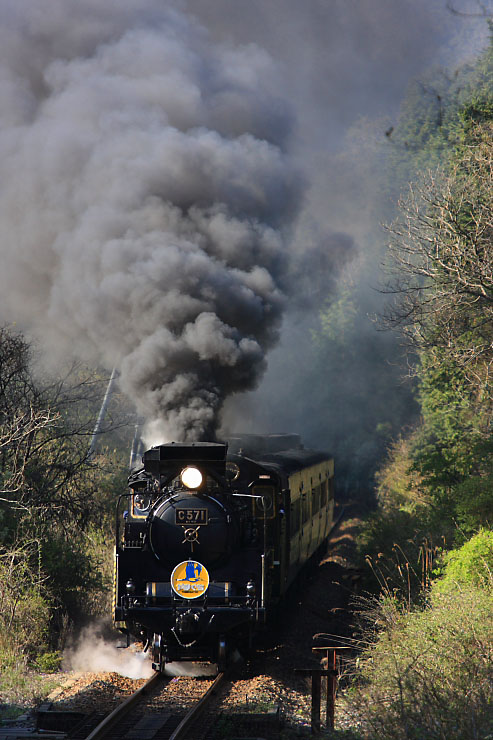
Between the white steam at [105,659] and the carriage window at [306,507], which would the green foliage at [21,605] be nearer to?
the white steam at [105,659]

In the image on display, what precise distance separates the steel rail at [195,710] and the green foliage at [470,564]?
298cm

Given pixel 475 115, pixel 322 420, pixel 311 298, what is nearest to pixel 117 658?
pixel 475 115

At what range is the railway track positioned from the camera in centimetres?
615

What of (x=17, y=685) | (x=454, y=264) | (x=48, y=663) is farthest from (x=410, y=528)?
(x=17, y=685)

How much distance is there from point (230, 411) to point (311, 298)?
786 inches

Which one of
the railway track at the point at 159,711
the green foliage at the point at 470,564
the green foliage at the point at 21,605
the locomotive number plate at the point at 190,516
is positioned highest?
the locomotive number plate at the point at 190,516

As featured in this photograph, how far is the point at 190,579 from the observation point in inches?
297

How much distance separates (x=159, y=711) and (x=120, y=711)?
45cm

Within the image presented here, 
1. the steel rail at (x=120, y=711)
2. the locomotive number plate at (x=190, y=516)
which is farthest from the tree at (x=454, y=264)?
the steel rail at (x=120, y=711)

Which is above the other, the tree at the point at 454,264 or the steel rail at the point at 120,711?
the tree at the point at 454,264

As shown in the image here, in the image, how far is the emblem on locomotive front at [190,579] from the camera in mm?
7512

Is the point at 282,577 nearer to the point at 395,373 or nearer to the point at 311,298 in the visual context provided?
the point at 395,373

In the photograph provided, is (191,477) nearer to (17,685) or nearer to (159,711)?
(159,711)

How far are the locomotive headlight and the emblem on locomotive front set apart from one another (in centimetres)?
79
